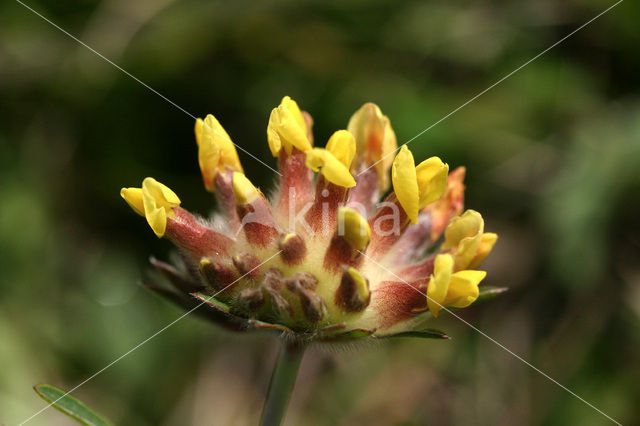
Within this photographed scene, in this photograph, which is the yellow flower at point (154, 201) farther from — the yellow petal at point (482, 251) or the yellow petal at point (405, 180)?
the yellow petal at point (482, 251)

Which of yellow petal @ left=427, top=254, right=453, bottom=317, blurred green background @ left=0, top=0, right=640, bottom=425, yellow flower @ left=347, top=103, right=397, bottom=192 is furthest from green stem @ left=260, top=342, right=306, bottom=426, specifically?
blurred green background @ left=0, top=0, right=640, bottom=425

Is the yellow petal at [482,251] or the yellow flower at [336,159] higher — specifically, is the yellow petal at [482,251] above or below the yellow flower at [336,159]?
below

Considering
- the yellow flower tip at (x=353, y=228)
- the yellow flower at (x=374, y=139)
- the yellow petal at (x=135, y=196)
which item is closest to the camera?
the yellow flower tip at (x=353, y=228)

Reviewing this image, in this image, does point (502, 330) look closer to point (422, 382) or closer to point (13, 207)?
point (422, 382)

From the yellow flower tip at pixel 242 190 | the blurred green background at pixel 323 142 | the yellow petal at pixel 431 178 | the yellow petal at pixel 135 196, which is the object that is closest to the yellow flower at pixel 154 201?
the yellow petal at pixel 135 196

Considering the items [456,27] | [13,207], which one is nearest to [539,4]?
[456,27]
